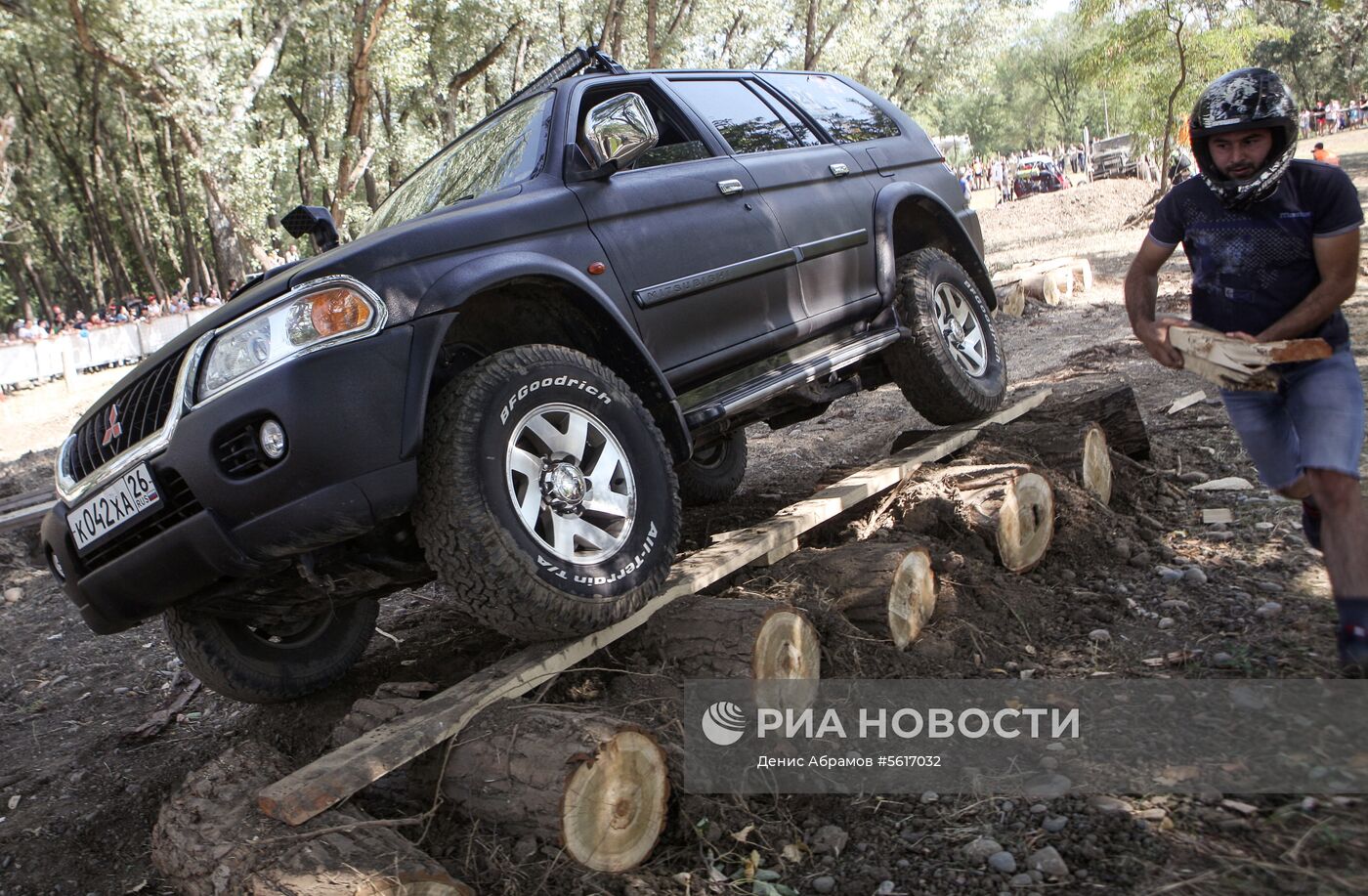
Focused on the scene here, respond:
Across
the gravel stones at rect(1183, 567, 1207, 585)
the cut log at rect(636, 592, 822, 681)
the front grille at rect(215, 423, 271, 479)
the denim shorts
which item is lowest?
the gravel stones at rect(1183, 567, 1207, 585)

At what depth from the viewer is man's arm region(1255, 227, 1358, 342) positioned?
118 inches

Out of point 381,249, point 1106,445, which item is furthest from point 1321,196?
point 381,249

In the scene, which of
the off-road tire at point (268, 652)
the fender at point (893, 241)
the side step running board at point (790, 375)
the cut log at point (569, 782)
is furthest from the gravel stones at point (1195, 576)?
the off-road tire at point (268, 652)

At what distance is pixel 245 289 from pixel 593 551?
1.49m

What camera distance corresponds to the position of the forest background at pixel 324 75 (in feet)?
53.8

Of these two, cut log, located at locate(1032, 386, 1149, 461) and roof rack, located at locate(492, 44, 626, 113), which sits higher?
roof rack, located at locate(492, 44, 626, 113)

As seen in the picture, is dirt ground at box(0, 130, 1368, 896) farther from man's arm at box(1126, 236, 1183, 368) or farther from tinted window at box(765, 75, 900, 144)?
tinted window at box(765, 75, 900, 144)

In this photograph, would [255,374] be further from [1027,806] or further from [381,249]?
[1027,806]

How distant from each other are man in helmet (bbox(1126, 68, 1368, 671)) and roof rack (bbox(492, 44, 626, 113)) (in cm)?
227

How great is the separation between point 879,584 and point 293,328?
6.71 ft

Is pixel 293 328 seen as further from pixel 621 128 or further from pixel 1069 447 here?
pixel 1069 447

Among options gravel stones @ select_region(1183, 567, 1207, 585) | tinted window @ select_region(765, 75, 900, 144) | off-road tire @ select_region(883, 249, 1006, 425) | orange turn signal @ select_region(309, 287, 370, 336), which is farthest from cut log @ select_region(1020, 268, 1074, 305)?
orange turn signal @ select_region(309, 287, 370, 336)

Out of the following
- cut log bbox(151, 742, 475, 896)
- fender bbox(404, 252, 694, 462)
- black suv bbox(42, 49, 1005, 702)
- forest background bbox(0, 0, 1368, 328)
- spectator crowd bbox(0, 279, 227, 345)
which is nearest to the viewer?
cut log bbox(151, 742, 475, 896)

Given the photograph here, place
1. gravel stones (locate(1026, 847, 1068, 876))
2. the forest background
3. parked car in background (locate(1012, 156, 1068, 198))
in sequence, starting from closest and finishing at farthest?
gravel stones (locate(1026, 847, 1068, 876)) → the forest background → parked car in background (locate(1012, 156, 1068, 198))
